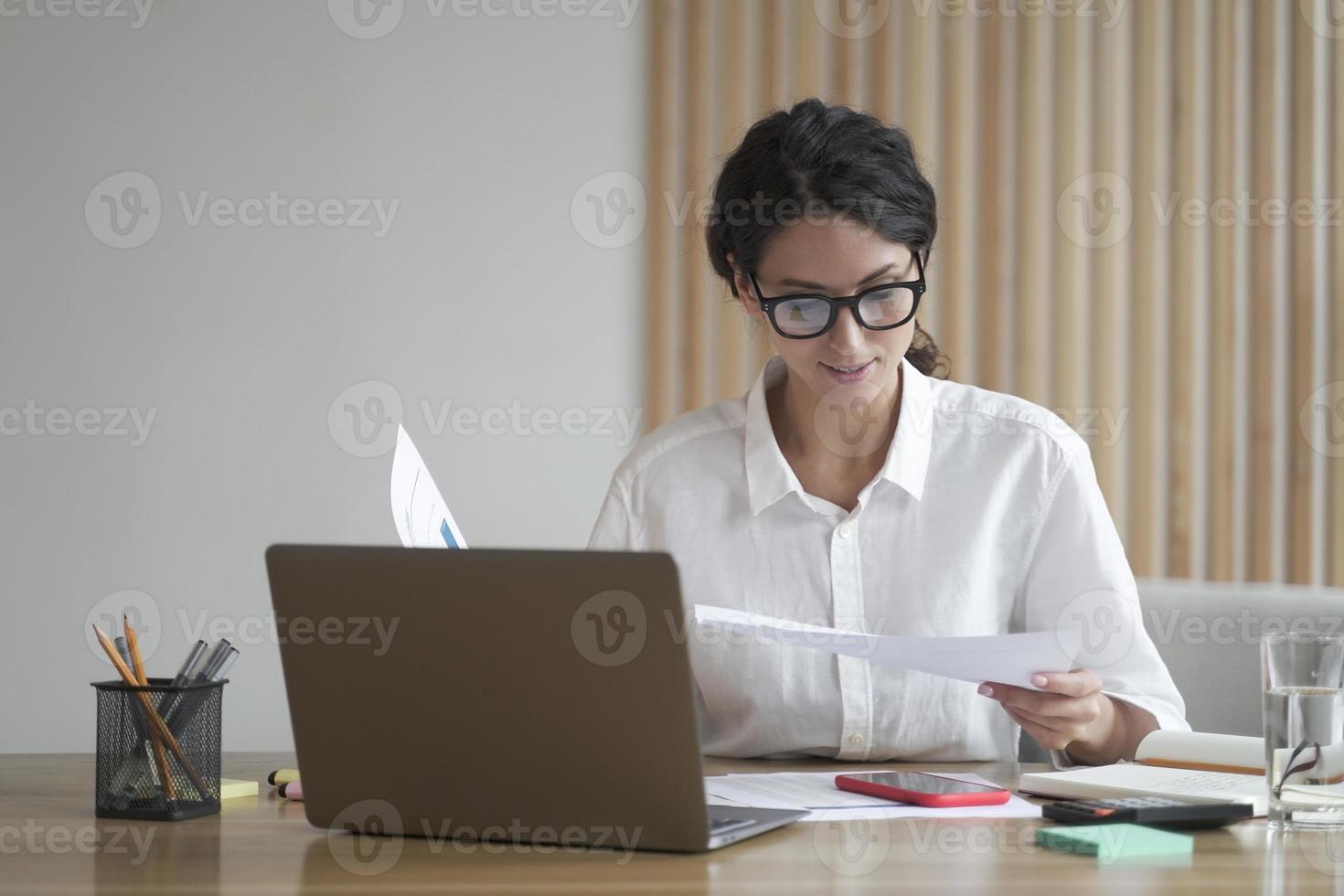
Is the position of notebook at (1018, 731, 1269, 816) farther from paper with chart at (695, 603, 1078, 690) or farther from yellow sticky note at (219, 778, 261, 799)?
yellow sticky note at (219, 778, 261, 799)

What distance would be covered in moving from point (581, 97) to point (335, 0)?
2.01 ft

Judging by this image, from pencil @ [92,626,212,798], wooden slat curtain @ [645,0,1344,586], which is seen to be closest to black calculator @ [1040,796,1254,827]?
pencil @ [92,626,212,798]

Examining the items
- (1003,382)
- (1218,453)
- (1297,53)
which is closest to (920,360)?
(1003,382)

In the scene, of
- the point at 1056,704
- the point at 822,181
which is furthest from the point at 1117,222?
the point at 1056,704

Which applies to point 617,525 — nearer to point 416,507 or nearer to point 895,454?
point 895,454

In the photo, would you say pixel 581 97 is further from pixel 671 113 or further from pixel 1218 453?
pixel 1218 453

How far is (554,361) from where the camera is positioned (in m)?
3.24

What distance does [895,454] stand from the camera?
178 cm

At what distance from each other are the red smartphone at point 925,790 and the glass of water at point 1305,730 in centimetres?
22

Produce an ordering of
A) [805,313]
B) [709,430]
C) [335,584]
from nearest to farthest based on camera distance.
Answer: [335,584], [805,313], [709,430]

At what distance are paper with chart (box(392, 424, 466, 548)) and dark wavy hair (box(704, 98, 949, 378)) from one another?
0.70 meters

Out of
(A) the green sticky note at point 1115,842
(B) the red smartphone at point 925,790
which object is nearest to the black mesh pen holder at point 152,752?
(B) the red smartphone at point 925,790

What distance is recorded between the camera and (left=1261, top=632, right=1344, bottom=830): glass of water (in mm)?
1046

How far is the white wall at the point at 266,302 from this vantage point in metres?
3.17
